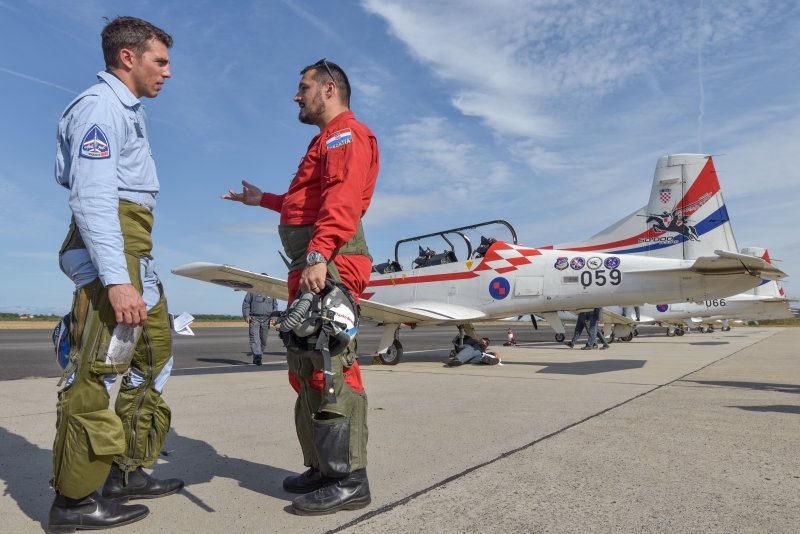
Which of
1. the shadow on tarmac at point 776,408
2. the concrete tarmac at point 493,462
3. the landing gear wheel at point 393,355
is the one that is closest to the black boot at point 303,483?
the concrete tarmac at point 493,462

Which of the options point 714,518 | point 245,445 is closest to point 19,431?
point 245,445

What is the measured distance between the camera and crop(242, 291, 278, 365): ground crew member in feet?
34.3

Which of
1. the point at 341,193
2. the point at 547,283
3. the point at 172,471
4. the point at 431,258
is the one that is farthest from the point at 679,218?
the point at 172,471

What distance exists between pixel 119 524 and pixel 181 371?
22.8 ft

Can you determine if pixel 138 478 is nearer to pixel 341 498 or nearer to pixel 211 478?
pixel 211 478

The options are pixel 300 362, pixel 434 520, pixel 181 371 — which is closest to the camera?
pixel 434 520

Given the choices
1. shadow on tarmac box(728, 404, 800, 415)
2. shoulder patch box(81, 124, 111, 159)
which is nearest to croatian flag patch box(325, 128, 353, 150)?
shoulder patch box(81, 124, 111, 159)

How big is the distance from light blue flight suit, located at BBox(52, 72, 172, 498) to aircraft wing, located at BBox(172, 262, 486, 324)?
4.88 metres

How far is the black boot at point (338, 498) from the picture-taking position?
7.16 ft

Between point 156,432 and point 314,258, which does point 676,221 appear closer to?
point 314,258

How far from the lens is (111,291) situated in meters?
2.07

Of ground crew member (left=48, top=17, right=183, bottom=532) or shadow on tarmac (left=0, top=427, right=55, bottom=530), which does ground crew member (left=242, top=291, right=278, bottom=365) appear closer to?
shadow on tarmac (left=0, top=427, right=55, bottom=530)

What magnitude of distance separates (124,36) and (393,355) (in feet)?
27.6

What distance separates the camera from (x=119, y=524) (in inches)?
82.7
